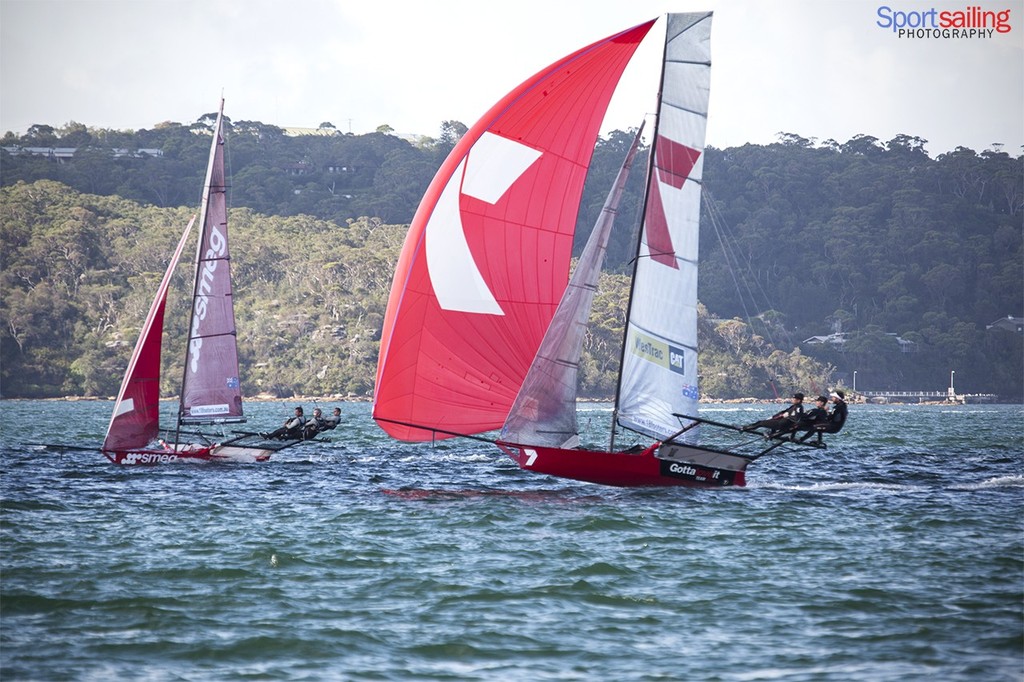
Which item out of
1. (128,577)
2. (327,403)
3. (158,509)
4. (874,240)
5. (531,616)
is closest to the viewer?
(531,616)

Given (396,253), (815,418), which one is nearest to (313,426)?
(815,418)

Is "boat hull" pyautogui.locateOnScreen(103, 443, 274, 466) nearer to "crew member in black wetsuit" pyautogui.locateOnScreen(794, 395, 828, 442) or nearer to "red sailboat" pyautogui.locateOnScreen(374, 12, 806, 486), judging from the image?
"red sailboat" pyautogui.locateOnScreen(374, 12, 806, 486)

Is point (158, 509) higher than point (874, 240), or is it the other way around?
point (874, 240)

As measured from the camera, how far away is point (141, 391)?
26.8 meters

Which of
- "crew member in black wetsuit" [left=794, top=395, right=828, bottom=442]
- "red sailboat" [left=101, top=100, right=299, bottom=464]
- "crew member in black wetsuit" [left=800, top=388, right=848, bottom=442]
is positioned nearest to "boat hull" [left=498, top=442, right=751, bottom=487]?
"crew member in black wetsuit" [left=794, top=395, right=828, bottom=442]

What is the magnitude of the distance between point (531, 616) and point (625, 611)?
112 centimetres

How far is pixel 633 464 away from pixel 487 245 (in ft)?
15.5

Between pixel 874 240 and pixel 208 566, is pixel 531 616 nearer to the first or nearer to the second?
pixel 208 566

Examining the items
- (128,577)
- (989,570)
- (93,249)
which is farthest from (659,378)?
(93,249)

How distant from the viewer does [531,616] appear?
47.0 feet

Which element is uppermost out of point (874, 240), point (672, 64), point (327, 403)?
point (874, 240)

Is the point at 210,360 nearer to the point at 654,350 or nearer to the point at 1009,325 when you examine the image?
the point at 654,350

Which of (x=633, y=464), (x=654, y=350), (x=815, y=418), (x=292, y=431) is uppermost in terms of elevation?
(x=654, y=350)

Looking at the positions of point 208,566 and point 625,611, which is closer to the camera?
point 625,611
